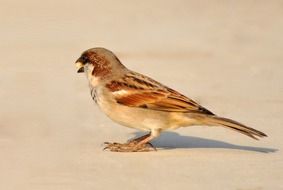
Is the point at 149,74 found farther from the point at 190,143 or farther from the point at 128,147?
the point at 128,147

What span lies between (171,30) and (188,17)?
1.17 m

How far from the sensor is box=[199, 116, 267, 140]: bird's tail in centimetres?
952

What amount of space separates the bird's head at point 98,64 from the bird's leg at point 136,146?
2.19 ft

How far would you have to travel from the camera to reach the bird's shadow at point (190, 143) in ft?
32.9

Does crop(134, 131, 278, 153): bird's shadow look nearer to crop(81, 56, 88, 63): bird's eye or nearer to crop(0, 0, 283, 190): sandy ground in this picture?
crop(0, 0, 283, 190): sandy ground

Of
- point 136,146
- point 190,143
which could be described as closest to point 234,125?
point 190,143

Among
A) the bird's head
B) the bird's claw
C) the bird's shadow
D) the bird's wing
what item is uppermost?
the bird's head

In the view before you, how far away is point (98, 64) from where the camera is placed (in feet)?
33.3

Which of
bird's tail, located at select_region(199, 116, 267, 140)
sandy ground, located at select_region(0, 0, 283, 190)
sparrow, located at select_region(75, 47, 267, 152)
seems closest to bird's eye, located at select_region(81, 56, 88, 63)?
sparrow, located at select_region(75, 47, 267, 152)

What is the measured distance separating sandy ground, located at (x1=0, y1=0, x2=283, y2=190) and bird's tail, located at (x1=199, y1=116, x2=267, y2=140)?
0.22 m

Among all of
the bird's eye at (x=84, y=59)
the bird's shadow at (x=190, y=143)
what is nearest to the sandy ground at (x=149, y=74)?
the bird's shadow at (x=190, y=143)

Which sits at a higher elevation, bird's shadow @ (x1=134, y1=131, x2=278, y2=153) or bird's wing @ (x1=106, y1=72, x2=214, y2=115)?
bird's wing @ (x1=106, y1=72, x2=214, y2=115)

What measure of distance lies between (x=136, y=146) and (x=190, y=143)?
2.19 feet

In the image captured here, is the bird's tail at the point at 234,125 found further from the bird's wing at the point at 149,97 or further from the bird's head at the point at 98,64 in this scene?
the bird's head at the point at 98,64
